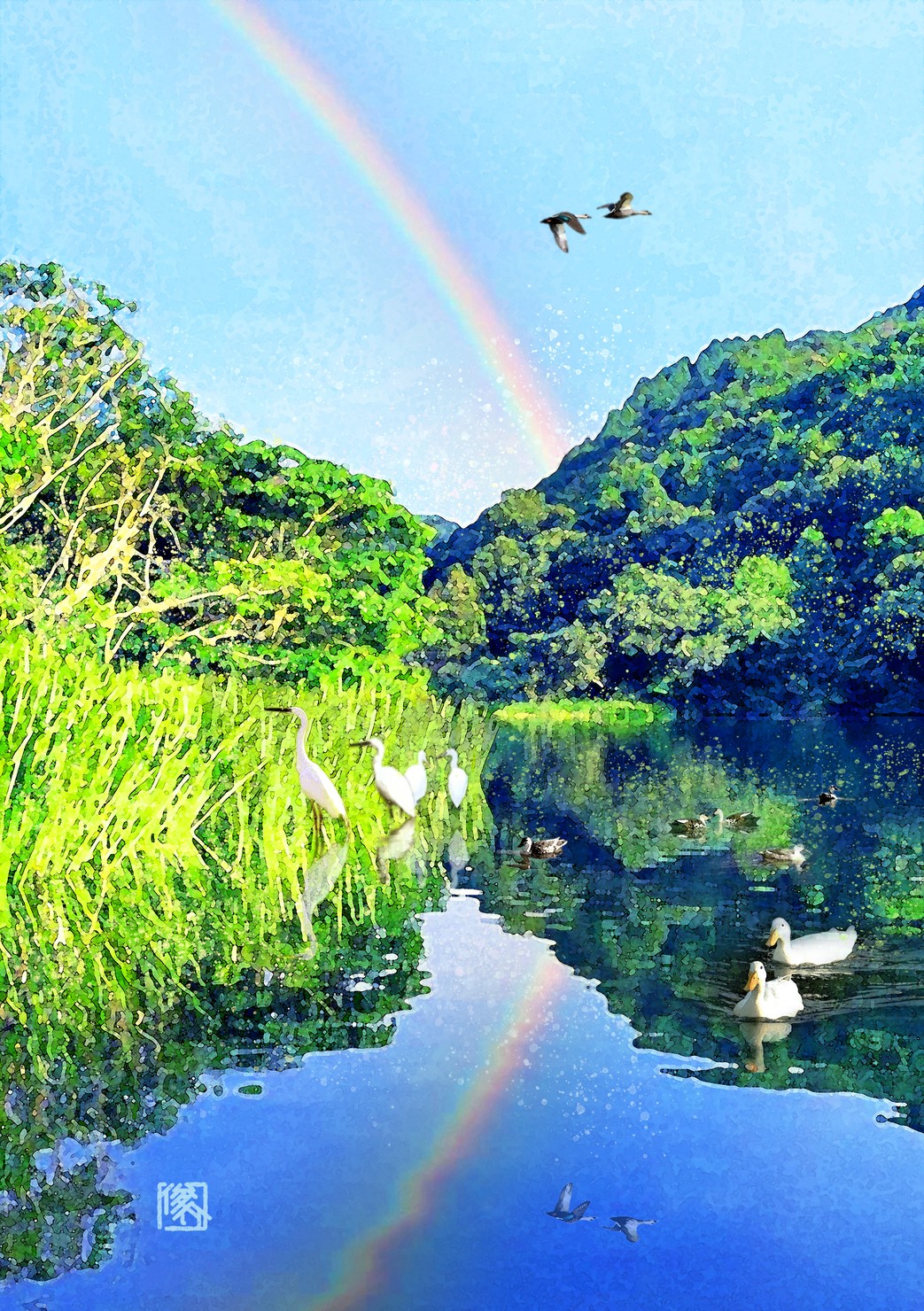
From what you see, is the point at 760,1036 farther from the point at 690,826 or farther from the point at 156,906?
the point at 690,826

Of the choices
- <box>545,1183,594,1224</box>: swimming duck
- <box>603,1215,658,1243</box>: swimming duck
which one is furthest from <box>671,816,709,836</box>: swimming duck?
<box>603,1215,658,1243</box>: swimming duck

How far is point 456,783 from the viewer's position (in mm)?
16453

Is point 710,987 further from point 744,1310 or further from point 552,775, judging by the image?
point 552,775

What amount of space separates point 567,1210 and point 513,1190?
278 millimetres

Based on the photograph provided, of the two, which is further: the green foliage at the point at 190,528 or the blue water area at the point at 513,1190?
the green foliage at the point at 190,528

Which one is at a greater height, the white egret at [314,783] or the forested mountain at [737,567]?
the forested mountain at [737,567]

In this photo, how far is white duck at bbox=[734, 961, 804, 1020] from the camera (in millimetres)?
7680

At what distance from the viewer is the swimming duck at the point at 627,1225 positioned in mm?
5266

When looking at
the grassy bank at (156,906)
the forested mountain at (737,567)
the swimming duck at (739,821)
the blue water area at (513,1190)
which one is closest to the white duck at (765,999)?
the blue water area at (513,1190)

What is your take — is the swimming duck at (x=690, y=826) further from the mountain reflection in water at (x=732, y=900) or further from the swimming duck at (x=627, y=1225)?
the swimming duck at (x=627, y=1225)

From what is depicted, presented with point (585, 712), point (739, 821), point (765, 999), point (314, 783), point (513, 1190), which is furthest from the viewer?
point (585, 712)

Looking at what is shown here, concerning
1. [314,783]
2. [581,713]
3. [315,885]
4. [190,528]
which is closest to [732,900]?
[315,885]

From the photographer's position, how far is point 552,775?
2259 cm

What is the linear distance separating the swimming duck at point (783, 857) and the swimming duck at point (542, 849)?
1.58 metres
